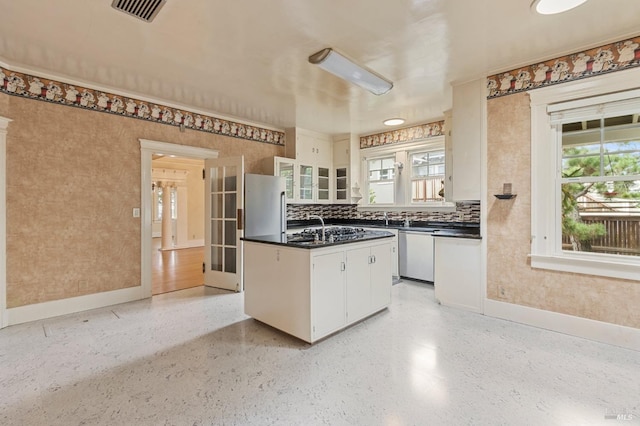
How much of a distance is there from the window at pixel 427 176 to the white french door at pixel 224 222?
3.03m

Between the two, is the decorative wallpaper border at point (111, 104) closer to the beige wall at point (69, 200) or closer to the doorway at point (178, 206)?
the beige wall at point (69, 200)

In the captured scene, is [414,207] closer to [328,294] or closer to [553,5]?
[328,294]

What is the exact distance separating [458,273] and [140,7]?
3951 mm

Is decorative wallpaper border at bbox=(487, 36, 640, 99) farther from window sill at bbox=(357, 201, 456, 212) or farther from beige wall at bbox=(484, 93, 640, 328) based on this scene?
window sill at bbox=(357, 201, 456, 212)

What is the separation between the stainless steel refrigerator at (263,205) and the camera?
173 inches

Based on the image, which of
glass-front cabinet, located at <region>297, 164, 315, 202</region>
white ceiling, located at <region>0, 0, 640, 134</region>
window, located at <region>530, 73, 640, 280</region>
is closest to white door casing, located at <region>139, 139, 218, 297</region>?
white ceiling, located at <region>0, 0, 640, 134</region>

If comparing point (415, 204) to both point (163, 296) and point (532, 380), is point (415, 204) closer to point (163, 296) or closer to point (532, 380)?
point (532, 380)

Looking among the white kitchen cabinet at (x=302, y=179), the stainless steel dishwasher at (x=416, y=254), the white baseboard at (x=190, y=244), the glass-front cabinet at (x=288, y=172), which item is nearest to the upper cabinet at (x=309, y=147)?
the white kitchen cabinet at (x=302, y=179)

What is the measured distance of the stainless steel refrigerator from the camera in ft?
14.4

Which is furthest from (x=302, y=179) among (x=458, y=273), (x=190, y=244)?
(x=190, y=244)

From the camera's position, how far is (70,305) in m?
3.42

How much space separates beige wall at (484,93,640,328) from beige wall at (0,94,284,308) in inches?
169

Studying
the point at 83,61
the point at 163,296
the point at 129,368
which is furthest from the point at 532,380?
the point at 83,61

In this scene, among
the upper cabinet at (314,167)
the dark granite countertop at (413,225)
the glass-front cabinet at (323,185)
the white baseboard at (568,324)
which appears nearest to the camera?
the white baseboard at (568,324)
